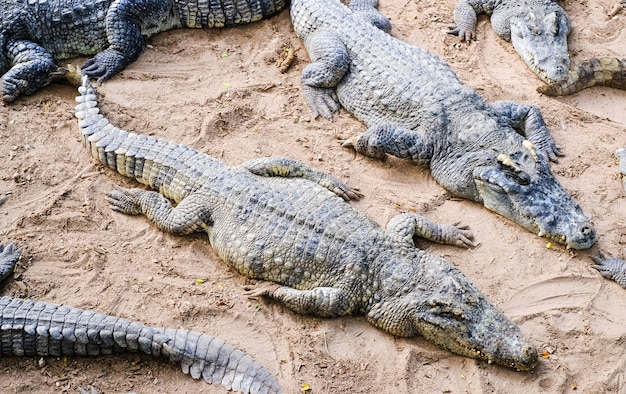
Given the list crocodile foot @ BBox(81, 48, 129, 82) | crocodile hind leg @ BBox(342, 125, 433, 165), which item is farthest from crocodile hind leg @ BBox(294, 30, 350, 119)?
crocodile foot @ BBox(81, 48, 129, 82)

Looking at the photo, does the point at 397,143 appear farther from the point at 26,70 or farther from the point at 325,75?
the point at 26,70

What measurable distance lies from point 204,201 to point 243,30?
2.71 m

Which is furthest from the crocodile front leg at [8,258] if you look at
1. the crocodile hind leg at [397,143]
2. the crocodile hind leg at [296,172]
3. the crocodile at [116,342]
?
the crocodile hind leg at [397,143]

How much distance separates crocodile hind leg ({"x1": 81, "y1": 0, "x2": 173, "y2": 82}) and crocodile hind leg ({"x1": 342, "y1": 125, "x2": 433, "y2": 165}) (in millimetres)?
2439

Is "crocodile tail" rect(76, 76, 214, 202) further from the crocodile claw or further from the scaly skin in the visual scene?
the scaly skin

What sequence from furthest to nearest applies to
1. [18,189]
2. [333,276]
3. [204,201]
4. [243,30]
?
1. [243,30]
2. [18,189]
3. [204,201]
4. [333,276]

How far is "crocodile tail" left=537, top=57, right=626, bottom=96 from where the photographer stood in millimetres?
5902

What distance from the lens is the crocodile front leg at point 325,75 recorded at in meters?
5.80

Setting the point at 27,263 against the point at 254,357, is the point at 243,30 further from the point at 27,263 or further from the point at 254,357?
the point at 254,357

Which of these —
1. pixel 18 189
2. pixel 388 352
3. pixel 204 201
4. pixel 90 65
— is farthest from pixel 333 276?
pixel 90 65

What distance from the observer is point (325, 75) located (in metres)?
5.83

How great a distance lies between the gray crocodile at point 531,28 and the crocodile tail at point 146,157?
3226mm

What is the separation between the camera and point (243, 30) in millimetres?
6684

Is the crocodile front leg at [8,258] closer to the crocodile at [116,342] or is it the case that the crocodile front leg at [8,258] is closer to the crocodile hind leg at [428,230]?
the crocodile at [116,342]
